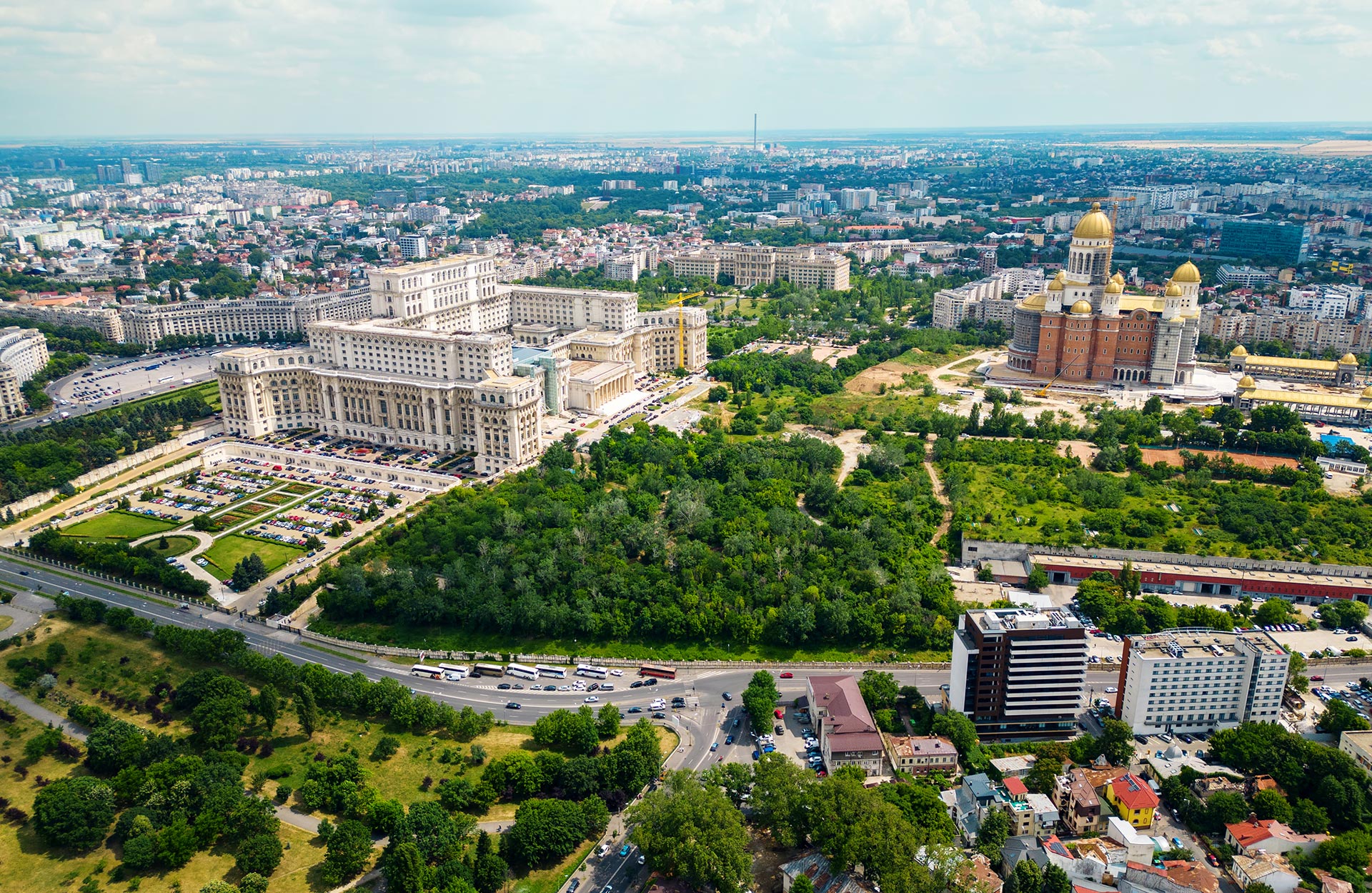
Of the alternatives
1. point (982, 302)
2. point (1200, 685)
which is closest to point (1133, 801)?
point (1200, 685)

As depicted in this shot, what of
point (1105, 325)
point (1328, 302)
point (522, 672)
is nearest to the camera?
point (522, 672)

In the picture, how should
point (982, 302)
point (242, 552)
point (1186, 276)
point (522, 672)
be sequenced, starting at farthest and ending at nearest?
point (982, 302), point (1186, 276), point (242, 552), point (522, 672)

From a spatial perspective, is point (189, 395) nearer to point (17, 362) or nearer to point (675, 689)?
point (17, 362)

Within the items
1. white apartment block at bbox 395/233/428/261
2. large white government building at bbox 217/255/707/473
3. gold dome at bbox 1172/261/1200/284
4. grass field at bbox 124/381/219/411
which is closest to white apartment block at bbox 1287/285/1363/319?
gold dome at bbox 1172/261/1200/284

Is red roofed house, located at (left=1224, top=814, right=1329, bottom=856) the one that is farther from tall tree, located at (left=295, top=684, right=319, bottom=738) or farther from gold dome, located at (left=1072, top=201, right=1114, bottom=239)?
gold dome, located at (left=1072, top=201, right=1114, bottom=239)

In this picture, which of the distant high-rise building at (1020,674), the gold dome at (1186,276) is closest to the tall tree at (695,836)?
the distant high-rise building at (1020,674)

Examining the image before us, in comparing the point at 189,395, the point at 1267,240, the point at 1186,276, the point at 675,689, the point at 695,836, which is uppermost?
the point at 1186,276

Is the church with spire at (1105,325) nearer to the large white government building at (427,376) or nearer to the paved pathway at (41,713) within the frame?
the large white government building at (427,376)

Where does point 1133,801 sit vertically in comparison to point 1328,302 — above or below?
below
